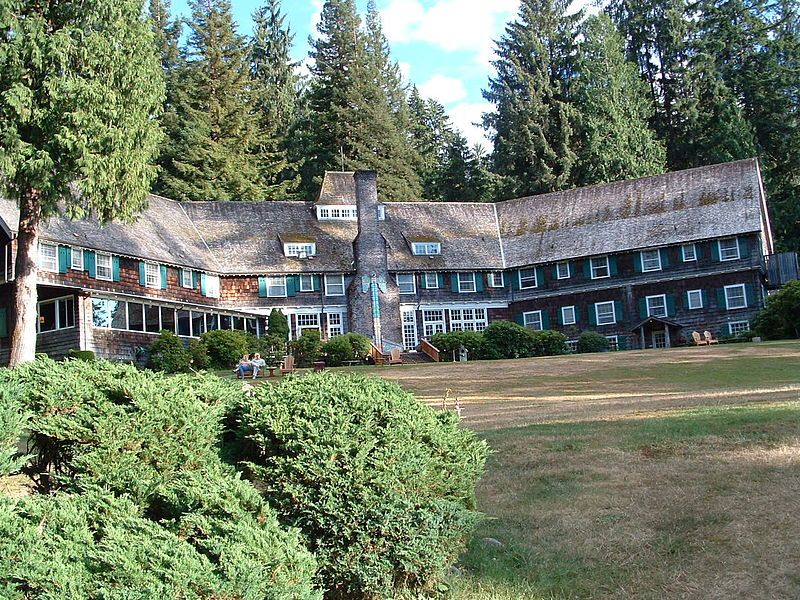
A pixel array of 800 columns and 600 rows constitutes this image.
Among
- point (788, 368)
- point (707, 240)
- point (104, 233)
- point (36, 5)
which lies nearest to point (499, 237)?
point (707, 240)

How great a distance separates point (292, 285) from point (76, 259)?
1213cm

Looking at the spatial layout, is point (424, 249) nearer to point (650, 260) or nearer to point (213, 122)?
point (650, 260)

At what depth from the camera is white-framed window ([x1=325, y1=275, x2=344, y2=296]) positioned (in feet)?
146

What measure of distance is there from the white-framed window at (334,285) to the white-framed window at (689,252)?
1771 cm

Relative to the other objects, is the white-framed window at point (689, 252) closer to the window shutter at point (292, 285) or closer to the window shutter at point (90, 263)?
the window shutter at point (292, 285)

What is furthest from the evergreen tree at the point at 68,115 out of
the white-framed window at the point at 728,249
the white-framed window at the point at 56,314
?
the white-framed window at the point at 728,249

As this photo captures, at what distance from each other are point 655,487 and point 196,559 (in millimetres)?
5526

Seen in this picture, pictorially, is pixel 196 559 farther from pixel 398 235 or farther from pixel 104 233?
pixel 398 235

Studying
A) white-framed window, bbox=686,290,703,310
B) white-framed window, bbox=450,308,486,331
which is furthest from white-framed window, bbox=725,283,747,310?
white-framed window, bbox=450,308,486,331

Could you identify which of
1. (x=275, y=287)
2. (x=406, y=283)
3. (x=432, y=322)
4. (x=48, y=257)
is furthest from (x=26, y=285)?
(x=432, y=322)

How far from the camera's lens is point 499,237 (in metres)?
49.0

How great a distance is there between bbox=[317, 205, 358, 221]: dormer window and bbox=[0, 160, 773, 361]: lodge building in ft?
0.22

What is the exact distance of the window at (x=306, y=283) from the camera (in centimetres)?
4419

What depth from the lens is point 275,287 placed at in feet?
144
